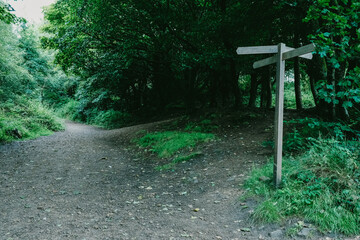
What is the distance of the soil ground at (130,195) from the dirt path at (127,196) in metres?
0.01

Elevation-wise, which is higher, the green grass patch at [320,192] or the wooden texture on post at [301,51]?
the wooden texture on post at [301,51]

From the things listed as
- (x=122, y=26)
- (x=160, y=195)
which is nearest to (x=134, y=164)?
(x=160, y=195)

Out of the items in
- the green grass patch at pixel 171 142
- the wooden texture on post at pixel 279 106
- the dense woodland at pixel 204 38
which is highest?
the dense woodland at pixel 204 38

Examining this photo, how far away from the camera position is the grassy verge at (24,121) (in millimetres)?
10024

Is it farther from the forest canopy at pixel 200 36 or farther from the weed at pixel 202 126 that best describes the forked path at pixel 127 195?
the forest canopy at pixel 200 36

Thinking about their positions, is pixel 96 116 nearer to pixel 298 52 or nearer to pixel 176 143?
pixel 176 143

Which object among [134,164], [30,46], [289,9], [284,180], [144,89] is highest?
[30,46]

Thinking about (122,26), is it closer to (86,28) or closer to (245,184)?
(86,28)

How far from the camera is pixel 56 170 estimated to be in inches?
250

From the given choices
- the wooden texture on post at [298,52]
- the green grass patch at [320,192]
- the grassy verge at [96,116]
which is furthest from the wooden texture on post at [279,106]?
the grassy verge at [96,116]

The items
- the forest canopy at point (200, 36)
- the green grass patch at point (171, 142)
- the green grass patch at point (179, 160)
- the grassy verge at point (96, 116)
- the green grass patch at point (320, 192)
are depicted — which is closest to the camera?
the green grass patch at point (320, 192)

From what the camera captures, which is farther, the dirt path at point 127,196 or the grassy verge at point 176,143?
the grassy verge at point 176,143

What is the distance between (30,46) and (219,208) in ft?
90.0

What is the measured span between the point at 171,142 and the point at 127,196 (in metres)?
3.61
